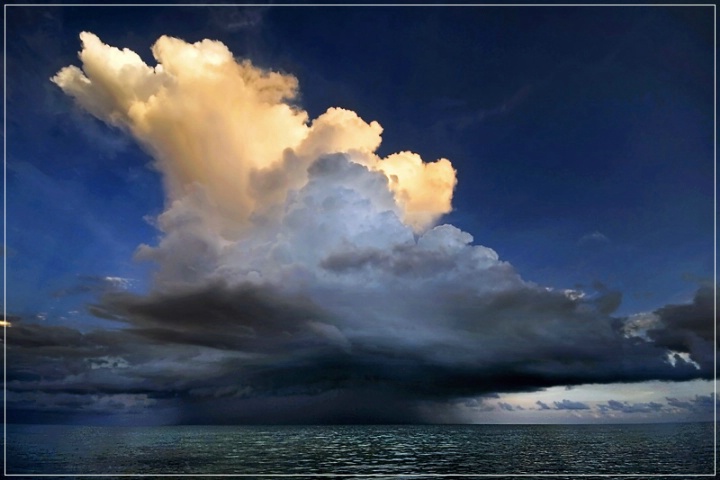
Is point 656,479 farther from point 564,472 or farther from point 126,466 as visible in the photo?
point 126,466

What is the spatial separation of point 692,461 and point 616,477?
1045 inches

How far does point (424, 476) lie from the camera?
60062 millimetres

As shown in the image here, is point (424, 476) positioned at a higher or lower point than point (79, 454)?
higher

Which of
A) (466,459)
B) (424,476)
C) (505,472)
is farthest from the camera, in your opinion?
(466,459)

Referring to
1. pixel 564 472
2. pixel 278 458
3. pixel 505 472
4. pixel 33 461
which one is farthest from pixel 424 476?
pixel 33 461

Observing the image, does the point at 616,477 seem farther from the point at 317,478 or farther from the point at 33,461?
the point at 33,461

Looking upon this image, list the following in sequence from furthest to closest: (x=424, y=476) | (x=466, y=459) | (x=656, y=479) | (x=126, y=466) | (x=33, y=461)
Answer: (x=466, y=459) → (x=33, y=461) → (x=126, y=466) → (x=424, y=476) → (x=656, y=479)

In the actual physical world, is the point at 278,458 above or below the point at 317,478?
below

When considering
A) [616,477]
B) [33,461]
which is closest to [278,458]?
[33,461]

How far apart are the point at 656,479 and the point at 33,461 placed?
85668mm

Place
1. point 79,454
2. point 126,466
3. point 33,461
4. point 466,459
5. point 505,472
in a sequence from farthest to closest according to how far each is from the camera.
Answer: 1. point 79,454
2. point 466,459
3. point 33,461
4. point 126,466
5. point 505,472

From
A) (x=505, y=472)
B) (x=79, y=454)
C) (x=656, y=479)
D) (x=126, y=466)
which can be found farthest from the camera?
(x=79, y=454)

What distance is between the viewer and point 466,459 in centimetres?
8425

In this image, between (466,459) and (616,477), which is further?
(466,459)
